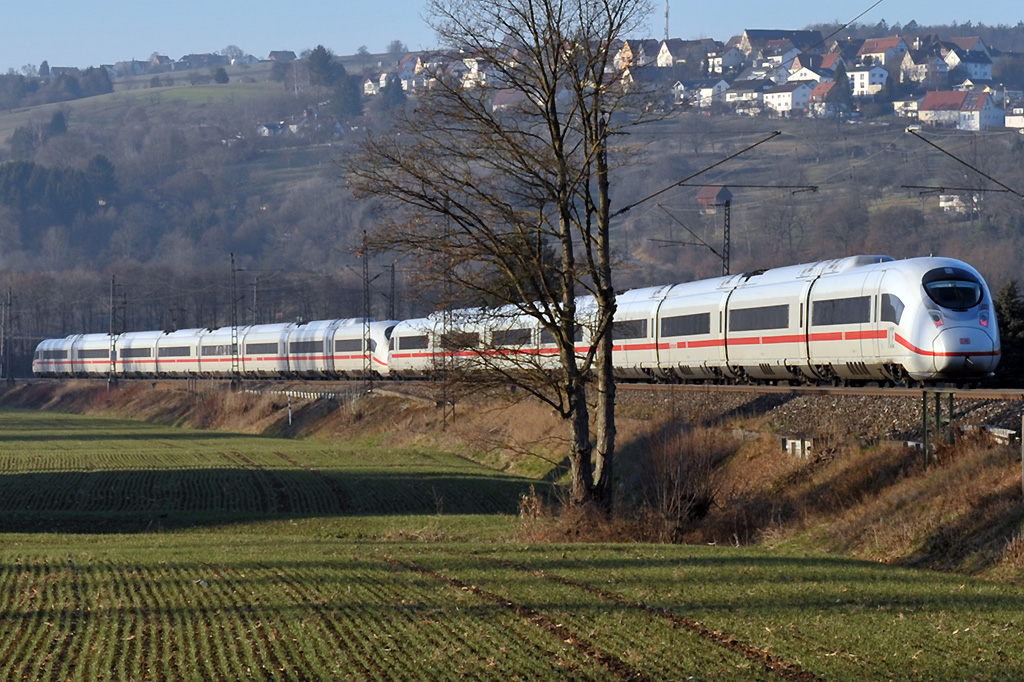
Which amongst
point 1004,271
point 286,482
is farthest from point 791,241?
point 286,482

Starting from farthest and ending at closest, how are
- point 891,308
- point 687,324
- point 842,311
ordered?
point 687,324 → point 842,311 → point 891,308

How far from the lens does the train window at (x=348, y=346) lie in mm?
78188

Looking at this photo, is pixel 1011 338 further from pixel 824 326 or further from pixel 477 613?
pixel 477 613

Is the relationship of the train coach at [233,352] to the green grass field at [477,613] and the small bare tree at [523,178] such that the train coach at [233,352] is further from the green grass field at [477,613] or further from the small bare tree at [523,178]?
the green grass field at [477,613]

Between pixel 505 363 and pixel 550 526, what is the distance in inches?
141

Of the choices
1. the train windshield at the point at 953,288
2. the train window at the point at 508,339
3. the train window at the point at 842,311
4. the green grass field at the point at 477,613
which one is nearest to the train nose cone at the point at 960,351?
the train windshield at the point at 953,288

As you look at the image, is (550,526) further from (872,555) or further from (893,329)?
(893,329)

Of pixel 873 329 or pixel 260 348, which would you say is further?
pixel 260 348

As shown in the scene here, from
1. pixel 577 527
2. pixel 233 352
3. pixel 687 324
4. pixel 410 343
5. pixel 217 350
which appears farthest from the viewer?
pixel 217 350

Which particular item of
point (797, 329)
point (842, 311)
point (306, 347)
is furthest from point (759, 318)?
point (306, 347)

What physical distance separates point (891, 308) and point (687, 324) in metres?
11.7

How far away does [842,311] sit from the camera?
1411 inches

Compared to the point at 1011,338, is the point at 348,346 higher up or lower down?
lower down

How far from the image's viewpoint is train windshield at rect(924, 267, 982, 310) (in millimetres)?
32688
